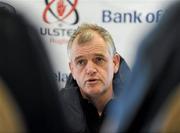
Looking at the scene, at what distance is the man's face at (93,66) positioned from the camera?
1265mm

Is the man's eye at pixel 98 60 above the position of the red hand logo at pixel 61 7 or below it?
below

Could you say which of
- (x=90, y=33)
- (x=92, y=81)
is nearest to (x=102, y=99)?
(x=92, y=81)

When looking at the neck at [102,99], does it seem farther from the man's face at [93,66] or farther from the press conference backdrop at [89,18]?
the press conference backdrop at [89,18]

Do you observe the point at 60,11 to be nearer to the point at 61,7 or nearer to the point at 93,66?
the point at 61,7

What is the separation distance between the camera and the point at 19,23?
0.31m

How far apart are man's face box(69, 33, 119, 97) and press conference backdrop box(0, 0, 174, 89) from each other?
0.04 m

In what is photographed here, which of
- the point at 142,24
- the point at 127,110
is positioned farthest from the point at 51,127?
the point at 142,24

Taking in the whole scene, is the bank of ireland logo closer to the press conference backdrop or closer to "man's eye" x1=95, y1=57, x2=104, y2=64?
the press conference backdrop

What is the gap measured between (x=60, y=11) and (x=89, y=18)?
95 millimetres

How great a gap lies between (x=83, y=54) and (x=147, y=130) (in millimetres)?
940

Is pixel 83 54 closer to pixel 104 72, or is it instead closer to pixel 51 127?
pixel 104 72

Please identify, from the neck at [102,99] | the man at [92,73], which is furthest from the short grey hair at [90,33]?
the neck at [102,99]

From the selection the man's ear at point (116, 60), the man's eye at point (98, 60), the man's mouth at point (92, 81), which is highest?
the man's eye at point (98, 60)

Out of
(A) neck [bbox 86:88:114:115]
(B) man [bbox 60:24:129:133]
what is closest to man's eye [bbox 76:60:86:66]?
(B) man [bbox 60:24:129:133]
